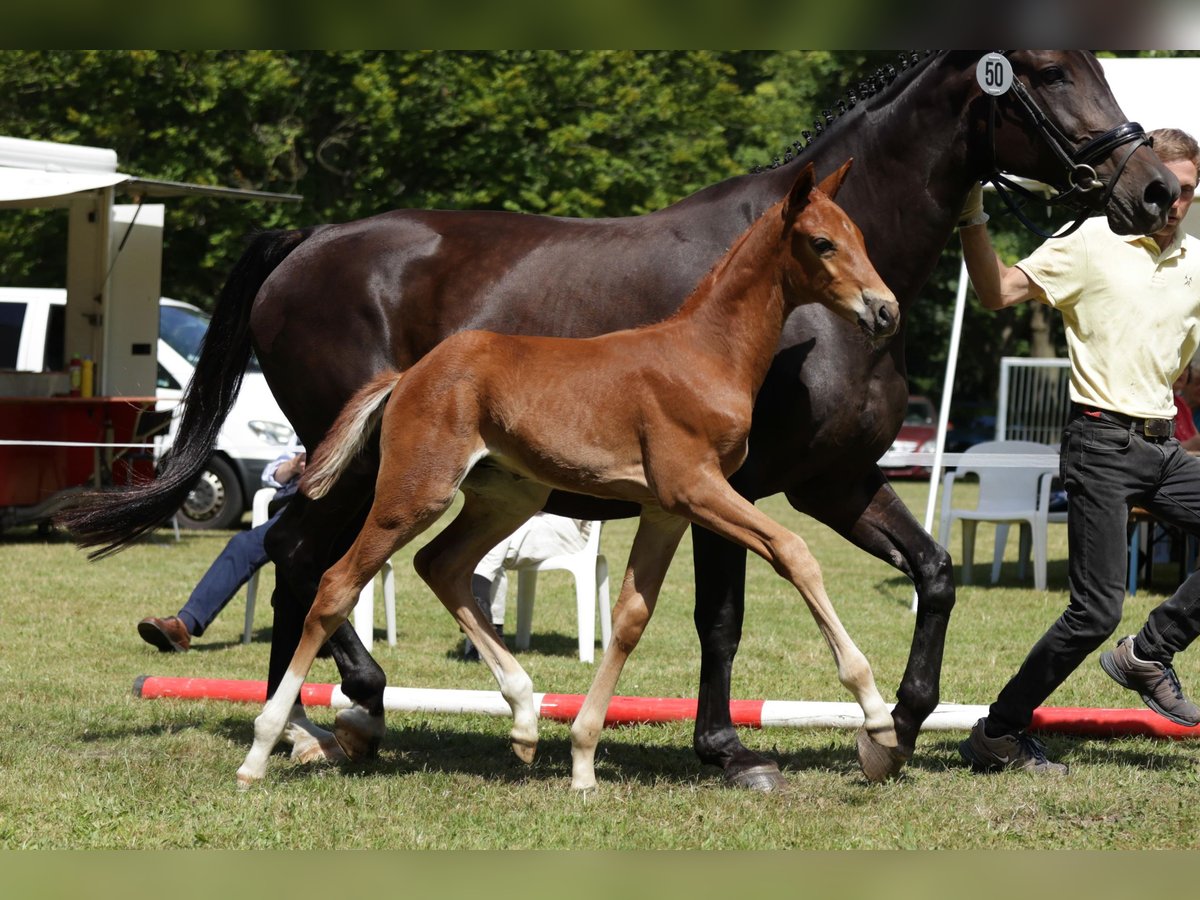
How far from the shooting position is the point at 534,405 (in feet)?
14.6

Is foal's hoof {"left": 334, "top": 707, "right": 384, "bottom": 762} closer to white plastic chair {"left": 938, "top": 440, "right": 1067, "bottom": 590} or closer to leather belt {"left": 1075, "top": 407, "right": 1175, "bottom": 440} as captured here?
leather belt {"left": 1075, "top": 407, "right": 1175, "bottom": 440}

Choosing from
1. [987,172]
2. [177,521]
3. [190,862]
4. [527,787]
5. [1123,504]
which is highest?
[987,172]

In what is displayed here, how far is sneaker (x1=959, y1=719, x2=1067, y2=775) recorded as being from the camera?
16.7 feet

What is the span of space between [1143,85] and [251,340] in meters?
6.58

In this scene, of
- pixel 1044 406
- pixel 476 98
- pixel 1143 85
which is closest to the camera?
pixel 1143 85

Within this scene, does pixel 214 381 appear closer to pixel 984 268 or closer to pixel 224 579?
pixel 224 579

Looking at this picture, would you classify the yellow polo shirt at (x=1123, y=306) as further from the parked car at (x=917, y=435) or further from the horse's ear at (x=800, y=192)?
the parked car at (x=917, y=435)

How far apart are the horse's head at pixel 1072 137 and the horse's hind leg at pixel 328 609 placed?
7.37 ft

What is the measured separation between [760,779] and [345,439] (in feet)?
5.88

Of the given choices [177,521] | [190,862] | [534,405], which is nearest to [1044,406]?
[177,521]

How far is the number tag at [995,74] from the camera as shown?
177 inches

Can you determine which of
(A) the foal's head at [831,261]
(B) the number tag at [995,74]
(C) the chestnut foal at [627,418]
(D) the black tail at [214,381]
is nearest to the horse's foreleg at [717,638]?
(C) the chestnut foal at [627,418]

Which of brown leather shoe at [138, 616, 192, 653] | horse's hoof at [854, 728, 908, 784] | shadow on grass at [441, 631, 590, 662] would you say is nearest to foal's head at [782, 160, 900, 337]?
horse's hoof at [854, 728, 908, 784]

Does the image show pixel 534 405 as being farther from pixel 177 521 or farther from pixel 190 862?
pixel 177 521
